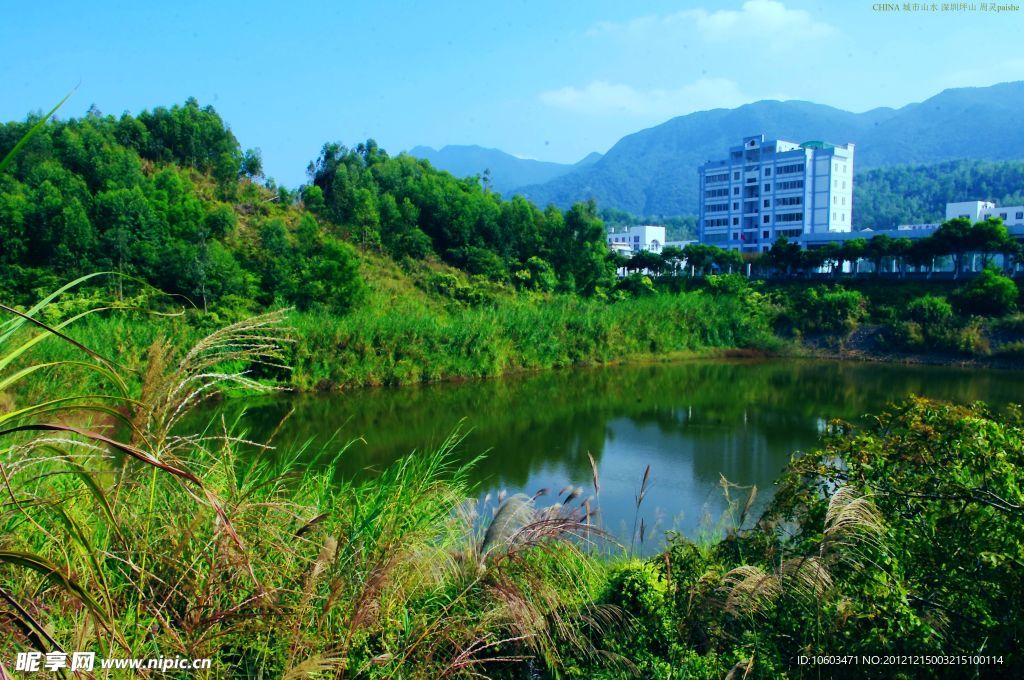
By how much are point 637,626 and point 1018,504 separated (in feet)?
4.64

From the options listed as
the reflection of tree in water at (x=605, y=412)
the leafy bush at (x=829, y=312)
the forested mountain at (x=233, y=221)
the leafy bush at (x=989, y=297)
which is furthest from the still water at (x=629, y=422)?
the forested mountain at (x=233, y=221)

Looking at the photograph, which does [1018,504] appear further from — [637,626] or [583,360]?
[583,360]

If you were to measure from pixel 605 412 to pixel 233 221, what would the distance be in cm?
1154

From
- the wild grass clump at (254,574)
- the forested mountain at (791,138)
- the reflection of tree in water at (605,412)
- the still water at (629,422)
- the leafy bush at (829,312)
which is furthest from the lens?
the forested mountain at (791,138)

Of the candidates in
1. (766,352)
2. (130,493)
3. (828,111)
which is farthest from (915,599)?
(828,111)

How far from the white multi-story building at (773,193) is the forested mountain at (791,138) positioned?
171 feet

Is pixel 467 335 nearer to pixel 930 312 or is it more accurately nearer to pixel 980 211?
pixel 930 312

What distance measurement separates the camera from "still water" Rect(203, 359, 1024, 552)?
7666 mm

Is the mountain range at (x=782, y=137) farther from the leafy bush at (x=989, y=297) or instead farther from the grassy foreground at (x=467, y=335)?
the leafy bush at (x=989, y=297)

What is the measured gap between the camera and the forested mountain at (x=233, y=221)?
15445 mm

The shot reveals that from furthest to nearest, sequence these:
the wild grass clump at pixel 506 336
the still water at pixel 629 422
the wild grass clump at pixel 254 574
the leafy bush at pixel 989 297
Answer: the leafy bush at pixel 989 297 < the wild grass clump at pixel 506 336 < the still water at pixel 629 422 < the wild grass clump at pixel 254 574

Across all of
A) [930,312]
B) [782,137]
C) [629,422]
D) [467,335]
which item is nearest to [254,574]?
[629,422]

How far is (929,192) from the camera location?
6009 cm

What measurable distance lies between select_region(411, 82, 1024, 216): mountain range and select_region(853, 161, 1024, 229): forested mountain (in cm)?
3619
